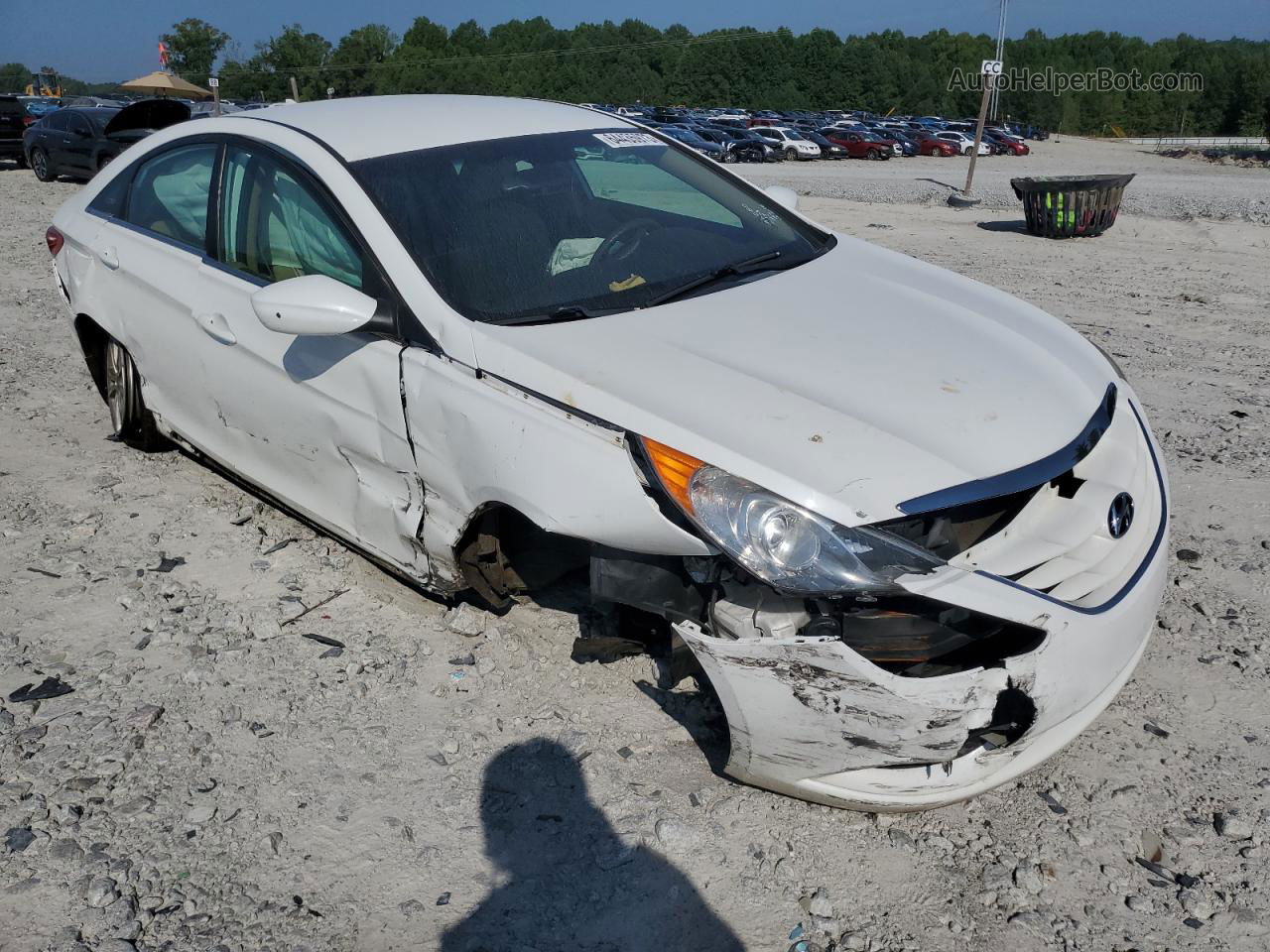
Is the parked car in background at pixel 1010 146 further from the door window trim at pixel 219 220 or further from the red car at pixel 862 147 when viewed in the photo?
the door window trim at pixel 219 220

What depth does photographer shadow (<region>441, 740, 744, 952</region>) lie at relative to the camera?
2.31m

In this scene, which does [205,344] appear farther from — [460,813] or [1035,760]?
[1035,760]

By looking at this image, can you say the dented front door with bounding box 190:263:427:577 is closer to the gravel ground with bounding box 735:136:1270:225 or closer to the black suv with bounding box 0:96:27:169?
the gravel ground with bounding box 735:136:1270:225

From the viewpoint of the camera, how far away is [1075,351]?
3.29 m

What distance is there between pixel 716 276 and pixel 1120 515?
1382 mm

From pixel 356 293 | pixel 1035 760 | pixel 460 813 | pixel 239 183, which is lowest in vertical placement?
pixel 460 813

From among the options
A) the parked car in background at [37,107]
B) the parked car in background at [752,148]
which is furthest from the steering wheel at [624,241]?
the parked car in background at [752,148]

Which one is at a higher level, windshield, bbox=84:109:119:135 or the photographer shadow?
windshield, bbox=84:109:119:135

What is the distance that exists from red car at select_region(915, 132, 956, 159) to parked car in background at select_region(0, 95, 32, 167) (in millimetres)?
34068

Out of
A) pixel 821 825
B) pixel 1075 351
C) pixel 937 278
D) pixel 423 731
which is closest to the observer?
pixel 821 825

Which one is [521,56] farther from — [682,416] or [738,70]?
[682,416]

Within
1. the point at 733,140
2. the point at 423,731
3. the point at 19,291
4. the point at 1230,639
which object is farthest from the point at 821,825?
the point at 733,140

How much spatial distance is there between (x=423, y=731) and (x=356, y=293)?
49.1 inches

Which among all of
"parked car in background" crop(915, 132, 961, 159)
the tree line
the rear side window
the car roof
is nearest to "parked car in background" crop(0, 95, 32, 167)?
the rear side window
